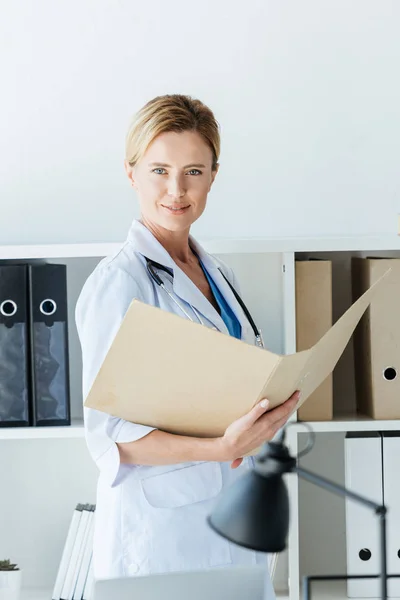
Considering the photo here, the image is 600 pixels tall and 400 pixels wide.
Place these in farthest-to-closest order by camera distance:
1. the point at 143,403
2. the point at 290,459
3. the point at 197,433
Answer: the point at 197,433 → the point at 143,403 → the point at 290,459

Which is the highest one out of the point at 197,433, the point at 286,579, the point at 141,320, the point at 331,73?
the point at 331,73

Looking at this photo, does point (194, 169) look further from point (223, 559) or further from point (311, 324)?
point (223, 559)

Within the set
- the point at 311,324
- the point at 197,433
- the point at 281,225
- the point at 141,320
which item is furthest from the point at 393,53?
the point at 141,320

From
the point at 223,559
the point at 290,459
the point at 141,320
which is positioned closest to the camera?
the point at 290,459

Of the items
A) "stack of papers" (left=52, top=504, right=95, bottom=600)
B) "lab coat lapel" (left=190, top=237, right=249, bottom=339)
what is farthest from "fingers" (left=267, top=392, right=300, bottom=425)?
"stack of papers" (left=52, top=504, right=95, bottom=600)

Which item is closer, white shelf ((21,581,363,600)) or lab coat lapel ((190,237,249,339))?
lab coat lapel ((190,237,249,339))

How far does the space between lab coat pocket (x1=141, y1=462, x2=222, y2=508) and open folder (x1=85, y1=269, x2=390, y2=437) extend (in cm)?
20

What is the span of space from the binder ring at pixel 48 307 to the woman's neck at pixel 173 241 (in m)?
0.40

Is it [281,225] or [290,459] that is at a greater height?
[281,225]

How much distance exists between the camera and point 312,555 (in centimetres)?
223

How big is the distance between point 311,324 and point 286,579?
72cm

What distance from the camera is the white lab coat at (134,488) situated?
139 centimetres

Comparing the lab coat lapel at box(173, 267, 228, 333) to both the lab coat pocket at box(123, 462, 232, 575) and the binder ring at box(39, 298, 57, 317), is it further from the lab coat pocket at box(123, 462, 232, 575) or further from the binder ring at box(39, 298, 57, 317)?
the binder ring at box(39, 298, 57, 317)

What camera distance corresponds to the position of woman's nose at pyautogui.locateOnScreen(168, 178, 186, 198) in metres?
1.52
